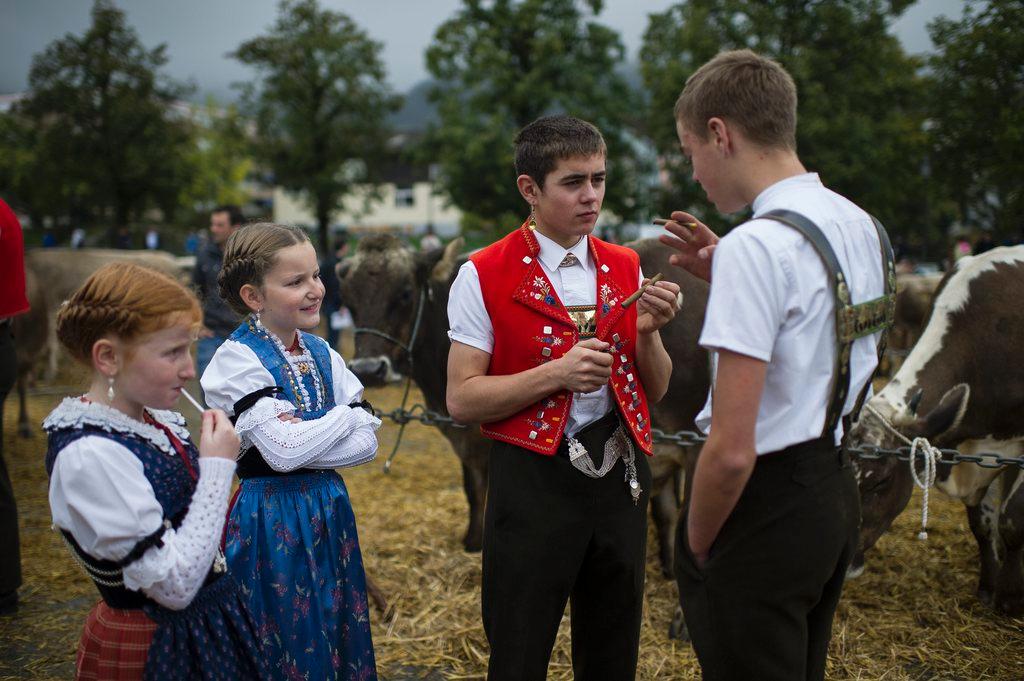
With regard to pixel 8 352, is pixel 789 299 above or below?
above

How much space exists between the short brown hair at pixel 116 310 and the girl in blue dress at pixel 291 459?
0.45 m

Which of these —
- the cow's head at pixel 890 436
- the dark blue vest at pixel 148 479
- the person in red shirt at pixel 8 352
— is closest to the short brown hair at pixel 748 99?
the dark blue vest at pixel 148 479

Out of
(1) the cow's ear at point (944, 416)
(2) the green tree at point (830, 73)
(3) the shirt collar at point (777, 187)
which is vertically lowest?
(1) the cow's ear at point (944, 416)

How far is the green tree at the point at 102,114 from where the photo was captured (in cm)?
1969

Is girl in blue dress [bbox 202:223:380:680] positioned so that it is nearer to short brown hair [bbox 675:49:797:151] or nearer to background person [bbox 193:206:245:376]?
short brown hair [bbox 675:49:797:151]

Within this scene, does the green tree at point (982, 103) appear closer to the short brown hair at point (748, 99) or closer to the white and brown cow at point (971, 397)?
the white and brown cow at point (971, 397)

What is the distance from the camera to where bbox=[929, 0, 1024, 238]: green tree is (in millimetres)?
8125

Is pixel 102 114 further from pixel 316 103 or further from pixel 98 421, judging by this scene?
pixel 98 421

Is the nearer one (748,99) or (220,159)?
(748,99)

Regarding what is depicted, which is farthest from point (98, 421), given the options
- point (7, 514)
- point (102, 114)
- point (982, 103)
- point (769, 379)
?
point (102, 114)

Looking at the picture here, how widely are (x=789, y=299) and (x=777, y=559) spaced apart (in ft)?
A: 1.96

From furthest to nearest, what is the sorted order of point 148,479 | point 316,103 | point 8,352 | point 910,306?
point 316,103 → point 910,306 → point 8,352 → point 148,479

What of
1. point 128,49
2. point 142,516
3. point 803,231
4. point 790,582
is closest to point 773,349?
point 803,231

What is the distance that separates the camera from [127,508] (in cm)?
178
